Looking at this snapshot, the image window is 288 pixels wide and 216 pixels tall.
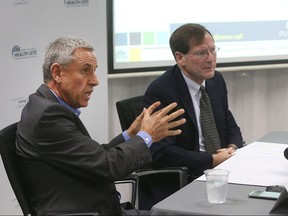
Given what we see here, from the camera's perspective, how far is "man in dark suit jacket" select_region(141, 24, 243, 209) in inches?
126

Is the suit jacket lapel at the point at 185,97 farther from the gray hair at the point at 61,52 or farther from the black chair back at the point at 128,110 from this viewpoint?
the gray hair at the point at 61,52

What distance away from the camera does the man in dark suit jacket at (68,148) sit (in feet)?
7.46

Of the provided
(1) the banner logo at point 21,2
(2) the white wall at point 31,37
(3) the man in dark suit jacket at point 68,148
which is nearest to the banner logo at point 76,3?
(2) the white wall at point 31,37

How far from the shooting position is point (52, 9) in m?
3.76

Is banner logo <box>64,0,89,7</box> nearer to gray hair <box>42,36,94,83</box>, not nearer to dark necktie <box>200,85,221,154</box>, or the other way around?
dark necktie <box>200,85,221,154</box>

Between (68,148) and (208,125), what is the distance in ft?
4.31

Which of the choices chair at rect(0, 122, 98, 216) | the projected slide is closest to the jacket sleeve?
chair at rect(0, 122, 98, 216)

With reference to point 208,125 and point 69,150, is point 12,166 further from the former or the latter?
point 208,125

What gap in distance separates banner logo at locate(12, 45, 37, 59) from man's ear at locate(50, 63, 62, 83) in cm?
121

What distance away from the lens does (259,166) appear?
8.67 ft

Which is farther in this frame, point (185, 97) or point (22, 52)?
point (22, 52)

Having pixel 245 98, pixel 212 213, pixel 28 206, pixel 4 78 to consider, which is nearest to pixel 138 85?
pixel 245 98

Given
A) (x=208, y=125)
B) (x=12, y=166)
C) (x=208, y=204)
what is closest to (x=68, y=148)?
(x=12, y=166)

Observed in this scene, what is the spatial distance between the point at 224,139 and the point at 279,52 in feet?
5.17
